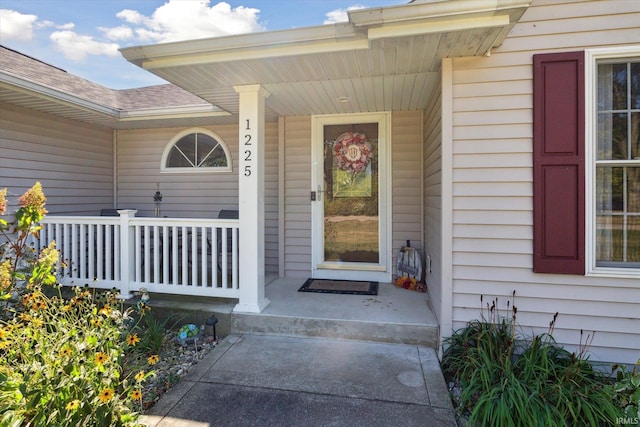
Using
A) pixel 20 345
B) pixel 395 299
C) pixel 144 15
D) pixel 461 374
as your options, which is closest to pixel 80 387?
pixel 20 345

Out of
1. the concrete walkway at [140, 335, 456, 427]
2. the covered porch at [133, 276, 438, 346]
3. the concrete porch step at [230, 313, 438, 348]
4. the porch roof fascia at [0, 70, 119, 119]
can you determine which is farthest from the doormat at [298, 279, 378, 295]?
the porch roof fascia at [0, 70, 119, 119]

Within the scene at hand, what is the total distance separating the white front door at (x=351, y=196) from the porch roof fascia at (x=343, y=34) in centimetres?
183

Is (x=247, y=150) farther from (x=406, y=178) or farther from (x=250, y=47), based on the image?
(x=406, y=178)

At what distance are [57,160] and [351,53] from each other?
4.48m

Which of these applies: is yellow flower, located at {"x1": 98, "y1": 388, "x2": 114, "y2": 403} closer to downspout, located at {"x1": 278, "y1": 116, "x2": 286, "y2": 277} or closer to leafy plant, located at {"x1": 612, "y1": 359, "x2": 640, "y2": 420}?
leafy plant, located at {"x1": 612, "y1": 359, "x2": 640, "y2": 420}

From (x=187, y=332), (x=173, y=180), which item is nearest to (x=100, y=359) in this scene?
(x=187, y=332)

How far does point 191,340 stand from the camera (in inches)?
121

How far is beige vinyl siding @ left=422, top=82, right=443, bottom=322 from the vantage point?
2.91 meters

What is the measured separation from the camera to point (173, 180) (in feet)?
17.5

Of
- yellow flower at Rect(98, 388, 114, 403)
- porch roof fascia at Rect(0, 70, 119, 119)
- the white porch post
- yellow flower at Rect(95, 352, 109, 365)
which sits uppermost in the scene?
porch roof fascia at Rect(0, 70, 119, 119)

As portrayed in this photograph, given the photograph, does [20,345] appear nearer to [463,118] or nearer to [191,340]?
[191,340]

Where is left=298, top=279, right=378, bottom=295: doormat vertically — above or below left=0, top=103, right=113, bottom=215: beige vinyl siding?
below

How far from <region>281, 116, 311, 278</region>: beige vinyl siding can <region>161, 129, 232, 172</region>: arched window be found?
1.15 metres

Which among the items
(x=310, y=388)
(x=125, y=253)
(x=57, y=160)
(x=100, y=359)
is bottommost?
(x=310, y=388)
